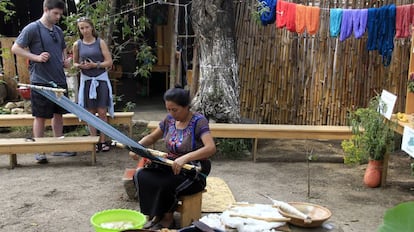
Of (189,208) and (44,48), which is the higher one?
(44,48)

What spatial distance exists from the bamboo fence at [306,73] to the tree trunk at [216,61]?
705 mm

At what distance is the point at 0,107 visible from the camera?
23.2 feet

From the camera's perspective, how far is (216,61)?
18.6 feet

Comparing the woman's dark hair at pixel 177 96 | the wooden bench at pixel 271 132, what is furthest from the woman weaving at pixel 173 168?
the wooden bench at pixel 271 132

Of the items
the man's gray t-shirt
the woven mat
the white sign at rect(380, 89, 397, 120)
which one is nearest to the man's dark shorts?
the man's gray t-shirt

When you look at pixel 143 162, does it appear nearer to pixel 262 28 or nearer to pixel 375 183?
pixel 375 183

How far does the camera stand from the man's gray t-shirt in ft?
15.8

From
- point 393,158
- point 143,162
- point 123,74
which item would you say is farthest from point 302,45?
point 123,74

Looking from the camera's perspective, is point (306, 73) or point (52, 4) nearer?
point (52, 4)

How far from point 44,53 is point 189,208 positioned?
2612mm

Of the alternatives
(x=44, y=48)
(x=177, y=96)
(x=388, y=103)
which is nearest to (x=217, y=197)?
(x=177, y=96)

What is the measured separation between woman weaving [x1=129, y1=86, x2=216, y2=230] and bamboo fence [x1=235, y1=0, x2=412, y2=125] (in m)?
3.28

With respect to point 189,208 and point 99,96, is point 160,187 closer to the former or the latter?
point 189,208

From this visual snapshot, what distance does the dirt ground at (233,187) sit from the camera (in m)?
3.65
